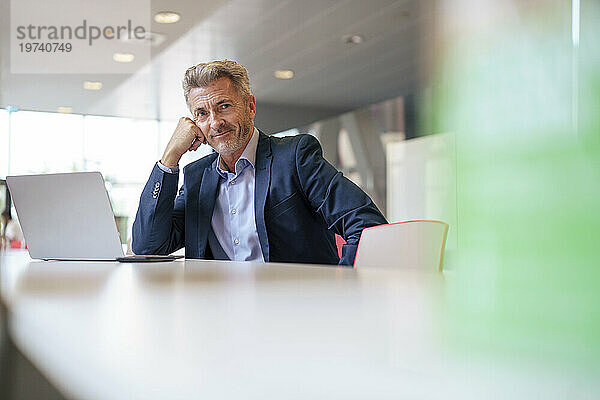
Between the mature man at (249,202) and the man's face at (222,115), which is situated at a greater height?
the man's face at (222,115)

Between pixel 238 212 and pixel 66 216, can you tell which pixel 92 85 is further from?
pixel 66 216

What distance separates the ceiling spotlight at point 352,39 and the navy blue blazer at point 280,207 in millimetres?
2291

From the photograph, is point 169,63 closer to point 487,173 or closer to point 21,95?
point 21,95

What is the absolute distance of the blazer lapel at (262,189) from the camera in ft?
3.09

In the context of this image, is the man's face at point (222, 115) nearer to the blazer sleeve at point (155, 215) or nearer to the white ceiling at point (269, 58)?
the blazer sleeve at point (155, 215)

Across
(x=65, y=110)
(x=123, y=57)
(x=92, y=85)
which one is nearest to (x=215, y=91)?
(x=123, y=57)

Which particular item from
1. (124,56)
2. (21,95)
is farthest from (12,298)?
(21,95)

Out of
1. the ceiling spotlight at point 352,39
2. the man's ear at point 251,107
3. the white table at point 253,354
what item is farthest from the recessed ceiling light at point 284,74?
the white table at point 253,354

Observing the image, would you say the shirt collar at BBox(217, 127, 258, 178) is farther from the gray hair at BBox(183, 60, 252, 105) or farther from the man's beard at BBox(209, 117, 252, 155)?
the gray hair at BBox(183, 60, 252, 105)

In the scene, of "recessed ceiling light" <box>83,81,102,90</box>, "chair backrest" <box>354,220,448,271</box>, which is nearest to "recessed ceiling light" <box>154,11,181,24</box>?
"recessed ceiling light" <box>83,81,102,90</box>

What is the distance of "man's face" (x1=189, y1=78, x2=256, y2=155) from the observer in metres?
1.04

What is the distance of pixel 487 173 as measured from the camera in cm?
7

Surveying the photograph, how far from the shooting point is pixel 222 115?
3.56 feet

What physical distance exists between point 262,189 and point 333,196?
0.37 ft
